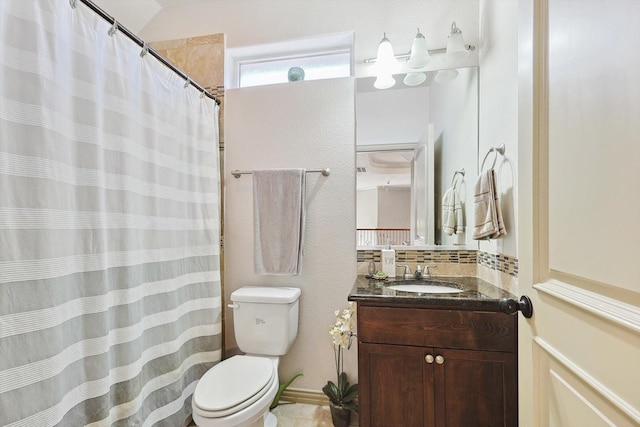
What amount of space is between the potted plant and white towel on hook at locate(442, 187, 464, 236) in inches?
30.4

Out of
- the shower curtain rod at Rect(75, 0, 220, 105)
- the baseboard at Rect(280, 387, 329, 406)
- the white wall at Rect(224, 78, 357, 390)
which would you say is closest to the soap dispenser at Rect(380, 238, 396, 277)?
the white wall at Rect(224, 78, 357, 390)

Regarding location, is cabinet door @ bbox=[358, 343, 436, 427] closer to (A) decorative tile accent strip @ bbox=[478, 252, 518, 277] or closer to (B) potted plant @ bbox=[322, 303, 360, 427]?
(B) potted plant @ bbox=[322, 303, 360, 427]

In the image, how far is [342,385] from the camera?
1746 mm

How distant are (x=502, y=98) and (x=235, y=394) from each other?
6.18 feet

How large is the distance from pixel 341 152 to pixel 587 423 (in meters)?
1.58

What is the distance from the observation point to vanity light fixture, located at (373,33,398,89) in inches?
69.2

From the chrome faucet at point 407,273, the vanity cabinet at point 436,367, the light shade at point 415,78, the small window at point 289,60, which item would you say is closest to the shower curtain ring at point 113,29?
the small window at point 289,60

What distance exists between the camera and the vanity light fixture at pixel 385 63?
1.76 m

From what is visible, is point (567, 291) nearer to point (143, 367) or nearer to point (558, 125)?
point (558, 125)

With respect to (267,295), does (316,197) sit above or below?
above

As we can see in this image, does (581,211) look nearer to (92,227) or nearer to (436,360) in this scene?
(436,360)

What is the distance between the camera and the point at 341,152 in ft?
6.20

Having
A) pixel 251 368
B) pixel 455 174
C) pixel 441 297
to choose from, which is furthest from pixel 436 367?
pixel 455 174

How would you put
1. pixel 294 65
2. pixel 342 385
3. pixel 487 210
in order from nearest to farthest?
pixel 487 210
pixel 342 385
pixel 294 65
